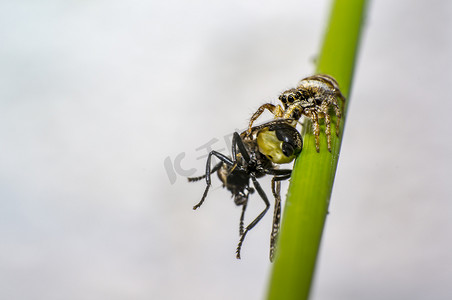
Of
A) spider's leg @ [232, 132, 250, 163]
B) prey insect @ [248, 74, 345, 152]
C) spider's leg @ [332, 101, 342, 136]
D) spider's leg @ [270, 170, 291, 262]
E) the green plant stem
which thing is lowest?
the green plant stem

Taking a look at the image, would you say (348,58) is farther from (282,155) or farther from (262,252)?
(262,252)

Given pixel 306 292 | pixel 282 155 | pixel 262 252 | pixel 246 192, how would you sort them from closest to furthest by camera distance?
pixel 306 292 → pixel 282 155 → pixel 246 192 → pixel 262 252

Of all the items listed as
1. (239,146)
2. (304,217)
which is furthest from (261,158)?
(304,217)

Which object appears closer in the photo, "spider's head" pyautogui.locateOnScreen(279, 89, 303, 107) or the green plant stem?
the green plant stem

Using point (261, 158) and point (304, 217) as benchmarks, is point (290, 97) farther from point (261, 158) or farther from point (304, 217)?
point (304, 217)

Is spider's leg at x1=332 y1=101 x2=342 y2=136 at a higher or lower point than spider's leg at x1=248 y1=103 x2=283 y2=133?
lower

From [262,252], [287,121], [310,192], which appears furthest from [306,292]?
[262,252]

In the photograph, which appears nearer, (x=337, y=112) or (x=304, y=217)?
(x=304, y=217)
